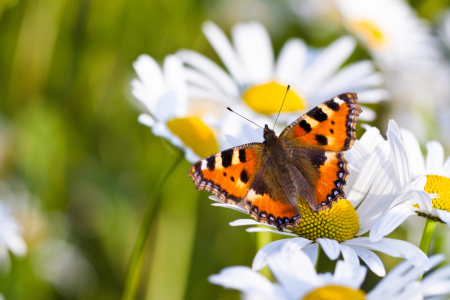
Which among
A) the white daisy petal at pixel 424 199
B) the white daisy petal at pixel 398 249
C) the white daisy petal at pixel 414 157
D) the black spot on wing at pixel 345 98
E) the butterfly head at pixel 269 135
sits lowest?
the white daisy petal at pixel 398 249

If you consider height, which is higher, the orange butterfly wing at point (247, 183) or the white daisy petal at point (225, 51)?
the white daisy petal at point (225, 51)

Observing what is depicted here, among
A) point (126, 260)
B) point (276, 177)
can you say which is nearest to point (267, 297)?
point (276, 177)

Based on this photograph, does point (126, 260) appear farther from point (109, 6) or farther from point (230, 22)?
point (230, 22)

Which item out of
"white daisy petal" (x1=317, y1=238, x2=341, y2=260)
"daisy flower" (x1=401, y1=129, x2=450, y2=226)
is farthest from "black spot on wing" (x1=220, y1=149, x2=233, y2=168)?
"daisy flower" (x1=401, y1=129, x2=450, y2=226)

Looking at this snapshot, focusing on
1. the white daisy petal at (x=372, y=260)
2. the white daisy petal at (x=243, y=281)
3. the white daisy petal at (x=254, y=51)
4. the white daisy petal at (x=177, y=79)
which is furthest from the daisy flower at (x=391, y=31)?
the white daisy petal at (x=243, y=281)

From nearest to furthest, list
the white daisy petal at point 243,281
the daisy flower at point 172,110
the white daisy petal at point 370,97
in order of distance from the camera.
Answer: the white daisy petal at point 243,281, the daisy flower at point 172,110, the white daisy petal at point 370,97

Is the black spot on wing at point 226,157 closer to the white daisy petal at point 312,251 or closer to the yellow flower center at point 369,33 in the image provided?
the white daisy petal at point 312,251
